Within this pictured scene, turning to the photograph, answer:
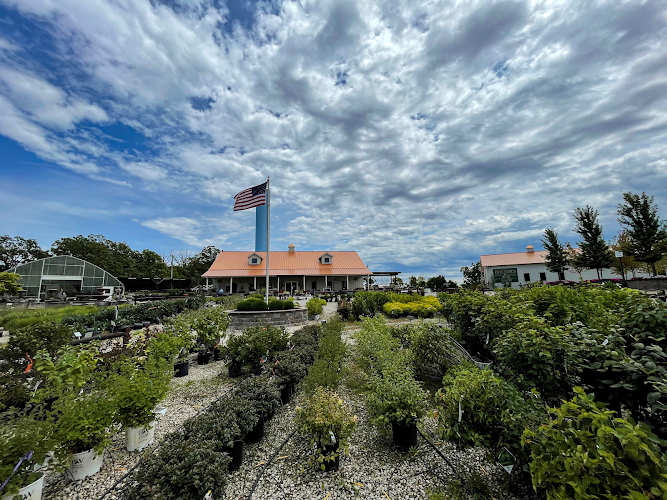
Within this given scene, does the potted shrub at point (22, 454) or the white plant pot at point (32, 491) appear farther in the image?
the white plant pot at point (32, 491)

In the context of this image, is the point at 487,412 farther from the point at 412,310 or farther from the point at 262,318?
the point at 412,310

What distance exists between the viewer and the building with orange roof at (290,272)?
31.7m

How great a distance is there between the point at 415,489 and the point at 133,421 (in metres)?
3.37

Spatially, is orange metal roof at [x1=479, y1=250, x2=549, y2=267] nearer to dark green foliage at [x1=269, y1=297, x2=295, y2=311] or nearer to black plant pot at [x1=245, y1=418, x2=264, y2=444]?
dark green foliage at [x1=269, y1=297, x2=295, y2=311]

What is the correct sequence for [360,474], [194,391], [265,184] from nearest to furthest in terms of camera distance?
[360,474] → [194,391] → [265,184]

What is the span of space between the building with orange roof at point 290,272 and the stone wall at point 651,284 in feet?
67.4

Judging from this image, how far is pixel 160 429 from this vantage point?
13.5 feet

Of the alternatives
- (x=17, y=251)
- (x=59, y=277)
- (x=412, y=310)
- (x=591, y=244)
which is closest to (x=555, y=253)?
(x=591, y=244)

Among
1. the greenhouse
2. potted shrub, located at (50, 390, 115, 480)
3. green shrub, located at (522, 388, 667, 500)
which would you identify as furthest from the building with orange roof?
green shrub, located at (522, 388, 667, 500)

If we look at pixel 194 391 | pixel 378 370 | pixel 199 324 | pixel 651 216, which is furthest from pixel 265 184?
pixel 651 216

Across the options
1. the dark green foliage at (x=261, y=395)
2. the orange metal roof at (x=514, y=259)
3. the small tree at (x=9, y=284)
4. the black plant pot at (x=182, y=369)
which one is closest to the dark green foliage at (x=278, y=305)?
the black plant pot at (x=182, y=369)

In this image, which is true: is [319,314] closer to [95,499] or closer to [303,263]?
[95,499]

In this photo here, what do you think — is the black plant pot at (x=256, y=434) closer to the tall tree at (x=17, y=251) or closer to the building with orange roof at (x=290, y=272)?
the building with orange roof at (x=290, y=272)

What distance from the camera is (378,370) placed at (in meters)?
4.97
